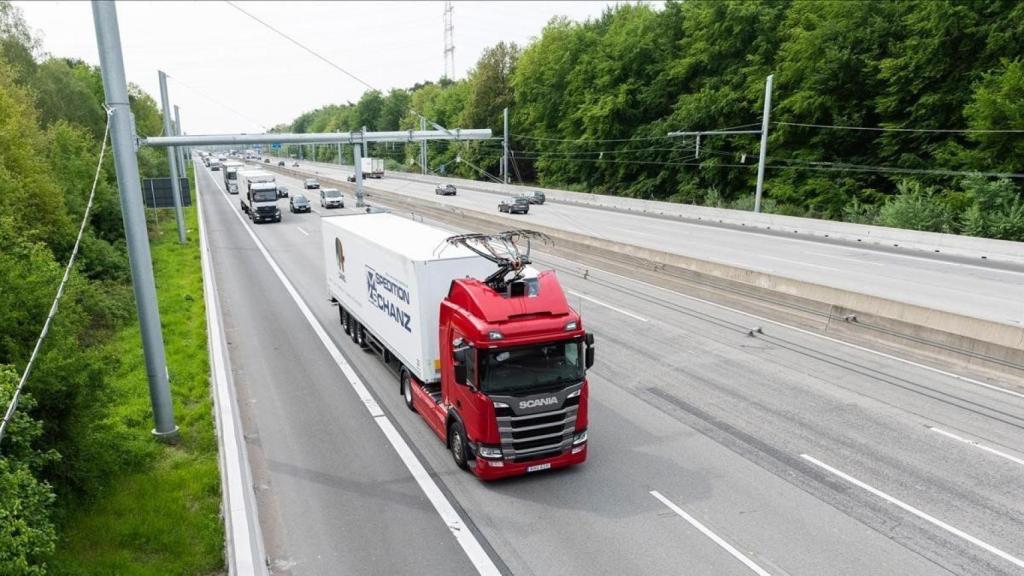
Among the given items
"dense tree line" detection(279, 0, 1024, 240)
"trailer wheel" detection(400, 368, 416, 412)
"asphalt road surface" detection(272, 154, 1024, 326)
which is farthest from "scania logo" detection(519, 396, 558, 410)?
"dense tree line" detection(279, 0, 1024, 240)

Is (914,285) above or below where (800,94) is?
below

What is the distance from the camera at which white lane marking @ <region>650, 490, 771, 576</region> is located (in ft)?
25.2

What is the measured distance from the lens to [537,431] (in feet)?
31.8

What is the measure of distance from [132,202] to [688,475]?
1005cm

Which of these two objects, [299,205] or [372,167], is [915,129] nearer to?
[299,205]

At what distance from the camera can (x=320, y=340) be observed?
17984 millimetres

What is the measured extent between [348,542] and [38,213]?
67.2 ft

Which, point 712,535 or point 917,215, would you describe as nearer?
point 712,535

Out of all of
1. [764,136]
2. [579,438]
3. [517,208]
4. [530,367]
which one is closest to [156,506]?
[530,367]

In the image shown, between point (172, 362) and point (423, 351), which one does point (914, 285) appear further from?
point (172, 362)

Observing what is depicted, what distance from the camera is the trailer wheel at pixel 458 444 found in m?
10.1

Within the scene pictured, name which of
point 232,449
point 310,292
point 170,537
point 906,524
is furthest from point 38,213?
point 906,524

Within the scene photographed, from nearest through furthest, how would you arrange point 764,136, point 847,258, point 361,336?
point 361,336, point 847,258, point 764,136

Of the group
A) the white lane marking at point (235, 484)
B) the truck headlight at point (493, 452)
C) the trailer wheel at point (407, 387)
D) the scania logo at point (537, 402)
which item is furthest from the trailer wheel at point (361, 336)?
the scania logo at point (537, 402)
